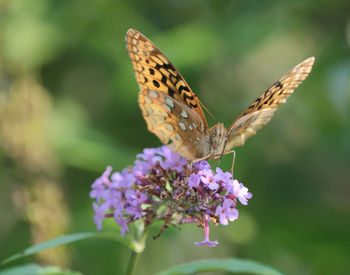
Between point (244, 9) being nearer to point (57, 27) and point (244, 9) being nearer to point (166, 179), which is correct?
point (57, 27)

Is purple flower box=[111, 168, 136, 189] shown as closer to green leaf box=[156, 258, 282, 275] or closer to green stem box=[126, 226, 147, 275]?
green stem box=[126, 226, 147, 275]

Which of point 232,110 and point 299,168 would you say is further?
point 299,168

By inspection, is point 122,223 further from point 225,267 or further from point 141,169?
point 225,267

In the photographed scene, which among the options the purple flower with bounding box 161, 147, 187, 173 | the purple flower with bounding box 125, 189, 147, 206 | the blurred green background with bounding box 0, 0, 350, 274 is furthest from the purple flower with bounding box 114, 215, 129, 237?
the blurred green background with bounding box 0, 0, 350, 274

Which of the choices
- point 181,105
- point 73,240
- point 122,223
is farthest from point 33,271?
point 181,105

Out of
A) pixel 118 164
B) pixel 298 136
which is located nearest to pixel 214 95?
pixel 298 136

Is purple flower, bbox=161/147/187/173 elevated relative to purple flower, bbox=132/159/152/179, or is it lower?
elevated

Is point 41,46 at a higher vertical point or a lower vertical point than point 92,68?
lower

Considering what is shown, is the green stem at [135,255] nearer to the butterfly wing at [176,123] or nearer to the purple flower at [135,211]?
the purple flower at [135,211]
